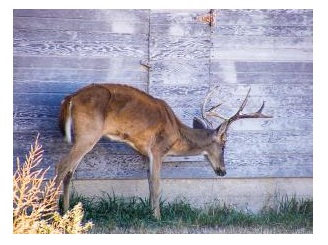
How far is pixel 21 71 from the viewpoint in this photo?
31.4ft

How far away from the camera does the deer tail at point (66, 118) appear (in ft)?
29.6

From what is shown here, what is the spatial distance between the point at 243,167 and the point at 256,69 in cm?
134

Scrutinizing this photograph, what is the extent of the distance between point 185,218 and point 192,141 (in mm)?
1086

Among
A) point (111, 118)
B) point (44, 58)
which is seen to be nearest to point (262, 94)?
point (111, 118)

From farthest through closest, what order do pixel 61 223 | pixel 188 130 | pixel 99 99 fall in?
pixel 188 130 < pixel 99 99 < pixel 61 223

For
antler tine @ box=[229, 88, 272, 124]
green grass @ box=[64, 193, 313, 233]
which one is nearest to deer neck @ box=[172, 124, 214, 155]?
antler tine @ box=[229, 88, 272, 124]

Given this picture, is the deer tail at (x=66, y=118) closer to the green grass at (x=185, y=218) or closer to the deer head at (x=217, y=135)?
the green grass at (x=185, y=218)

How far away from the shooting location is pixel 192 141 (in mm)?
9906

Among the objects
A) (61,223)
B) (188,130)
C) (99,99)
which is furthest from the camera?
(188,130)

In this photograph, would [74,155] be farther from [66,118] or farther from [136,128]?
[136,128]

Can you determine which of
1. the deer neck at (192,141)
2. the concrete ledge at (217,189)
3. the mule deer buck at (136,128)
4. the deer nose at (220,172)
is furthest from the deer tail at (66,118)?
the deer nose at (220,172)

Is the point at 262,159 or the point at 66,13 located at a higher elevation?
the point at 66,13

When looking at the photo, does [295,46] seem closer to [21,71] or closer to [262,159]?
[262,159]

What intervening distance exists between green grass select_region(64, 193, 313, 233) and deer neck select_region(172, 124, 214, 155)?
687 mm
